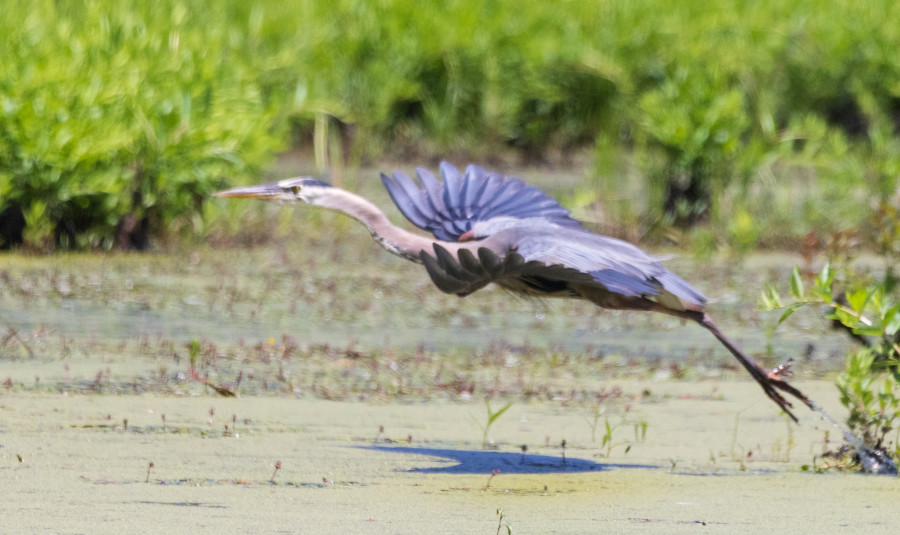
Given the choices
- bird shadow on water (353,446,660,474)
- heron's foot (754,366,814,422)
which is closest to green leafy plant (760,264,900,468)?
heron's foot (754,366,814,422)

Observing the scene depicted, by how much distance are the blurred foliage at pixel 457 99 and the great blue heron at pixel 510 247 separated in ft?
3.99

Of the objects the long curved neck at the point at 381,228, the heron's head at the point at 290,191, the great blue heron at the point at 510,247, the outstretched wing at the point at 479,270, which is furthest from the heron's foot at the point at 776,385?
the heron's head at the point at 290,191

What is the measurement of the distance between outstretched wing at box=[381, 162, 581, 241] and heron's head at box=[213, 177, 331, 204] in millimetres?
240

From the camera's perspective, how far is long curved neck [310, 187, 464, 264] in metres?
4.95

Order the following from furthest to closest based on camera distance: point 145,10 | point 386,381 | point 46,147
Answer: point 145,10 → point 46,147 → point 386,381

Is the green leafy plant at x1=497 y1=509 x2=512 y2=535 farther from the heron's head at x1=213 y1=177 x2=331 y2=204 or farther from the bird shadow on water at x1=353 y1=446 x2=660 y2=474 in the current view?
the heron's head at x1=213 y1=177 x2=331 y2=204

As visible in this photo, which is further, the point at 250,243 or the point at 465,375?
the point at 250,243

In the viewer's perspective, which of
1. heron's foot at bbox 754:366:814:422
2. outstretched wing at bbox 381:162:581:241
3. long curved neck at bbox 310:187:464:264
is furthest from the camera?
outstretched wing at bbox 381:162:581:241

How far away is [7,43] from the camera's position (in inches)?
339

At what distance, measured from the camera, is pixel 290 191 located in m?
5.17

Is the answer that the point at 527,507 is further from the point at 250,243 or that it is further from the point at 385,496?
the point at 250,243

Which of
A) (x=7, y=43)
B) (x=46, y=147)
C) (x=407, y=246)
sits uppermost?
(x=7, y=43)

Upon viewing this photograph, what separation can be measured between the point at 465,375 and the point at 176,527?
2.44m

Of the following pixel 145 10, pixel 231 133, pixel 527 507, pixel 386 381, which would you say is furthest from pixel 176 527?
pixel 145 10
